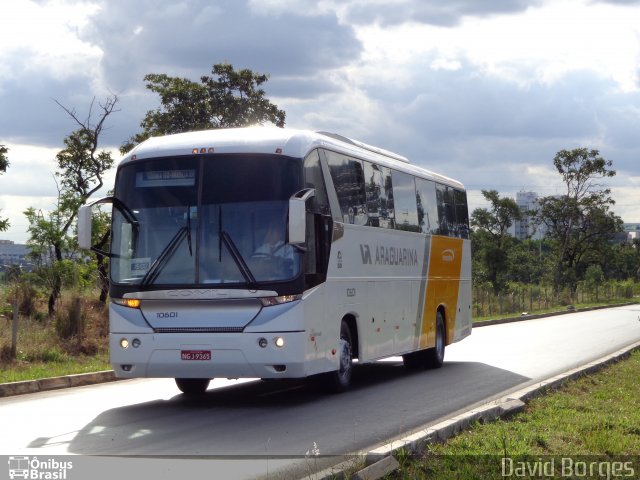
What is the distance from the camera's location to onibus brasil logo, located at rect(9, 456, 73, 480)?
8883 millimetres

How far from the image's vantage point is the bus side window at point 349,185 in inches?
597

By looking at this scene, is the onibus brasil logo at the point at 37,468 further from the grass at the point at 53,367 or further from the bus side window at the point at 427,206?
the bus side window at the point at 427,206

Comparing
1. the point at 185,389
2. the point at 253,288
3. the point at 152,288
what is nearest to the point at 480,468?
the point at 253,288

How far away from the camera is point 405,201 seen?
1883cm

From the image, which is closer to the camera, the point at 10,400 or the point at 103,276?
the point at 10,400

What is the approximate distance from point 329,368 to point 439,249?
281 inches

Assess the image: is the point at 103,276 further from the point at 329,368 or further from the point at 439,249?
the point at 329,368

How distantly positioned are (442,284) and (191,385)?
7.22m

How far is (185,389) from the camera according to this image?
15.6 metres

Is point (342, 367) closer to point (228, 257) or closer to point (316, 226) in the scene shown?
point (316, 226)

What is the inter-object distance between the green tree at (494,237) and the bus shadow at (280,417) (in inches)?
1789

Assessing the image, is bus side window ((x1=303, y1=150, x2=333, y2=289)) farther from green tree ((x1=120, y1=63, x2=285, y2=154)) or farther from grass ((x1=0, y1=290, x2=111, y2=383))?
green tree ((x1=120, y1=63, x2=285, y2=154))

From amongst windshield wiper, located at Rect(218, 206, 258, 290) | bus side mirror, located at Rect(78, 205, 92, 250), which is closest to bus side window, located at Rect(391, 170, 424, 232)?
windshield wiper, located at Rect(218, 206, 258, 290)

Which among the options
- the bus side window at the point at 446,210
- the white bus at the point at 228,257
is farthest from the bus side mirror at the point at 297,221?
the bus side window at the point at 446,210
